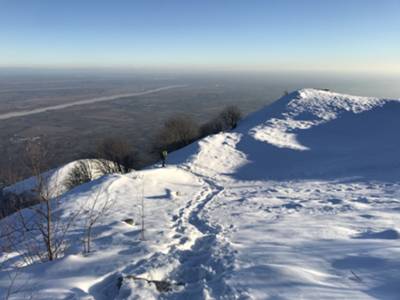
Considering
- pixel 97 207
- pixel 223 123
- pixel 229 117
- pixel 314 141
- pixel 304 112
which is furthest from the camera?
pixel 229 117

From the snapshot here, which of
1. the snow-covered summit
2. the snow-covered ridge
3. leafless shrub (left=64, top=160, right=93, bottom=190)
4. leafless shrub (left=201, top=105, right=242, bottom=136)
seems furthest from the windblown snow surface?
leafless shrub (left=201, top=105, right=242, bottom=136)

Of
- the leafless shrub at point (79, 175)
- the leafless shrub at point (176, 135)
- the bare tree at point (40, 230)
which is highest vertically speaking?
the bare tree at point (40, 230)

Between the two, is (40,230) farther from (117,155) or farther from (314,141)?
(117,155)

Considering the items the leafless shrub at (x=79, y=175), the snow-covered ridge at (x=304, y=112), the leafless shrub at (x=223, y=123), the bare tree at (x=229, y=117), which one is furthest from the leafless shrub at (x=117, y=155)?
the snow-covered ridge at (x=304, y=112)

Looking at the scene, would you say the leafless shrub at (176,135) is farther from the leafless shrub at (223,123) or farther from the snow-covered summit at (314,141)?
the snow-covered summit at (314,141)

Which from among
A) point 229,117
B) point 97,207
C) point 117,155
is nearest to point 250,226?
point 97,207

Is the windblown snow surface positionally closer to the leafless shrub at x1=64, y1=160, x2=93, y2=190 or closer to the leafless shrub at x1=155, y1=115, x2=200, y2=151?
the leafless shrub at x1=64, y1=160, x2=93, y2=190

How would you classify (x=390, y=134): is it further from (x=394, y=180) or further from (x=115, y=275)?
(x=115, y=275)

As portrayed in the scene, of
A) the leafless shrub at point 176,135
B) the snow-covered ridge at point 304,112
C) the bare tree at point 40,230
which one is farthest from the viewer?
the leafless shrub at point 176,135
